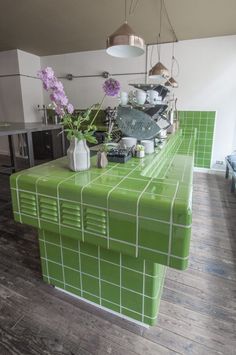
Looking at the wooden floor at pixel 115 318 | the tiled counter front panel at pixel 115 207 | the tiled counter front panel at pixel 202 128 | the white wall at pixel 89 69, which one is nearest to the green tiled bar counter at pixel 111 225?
the tiled counter front panel at pixel 115 207

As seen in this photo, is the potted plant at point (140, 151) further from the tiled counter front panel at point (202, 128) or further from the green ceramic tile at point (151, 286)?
the tiled counter front panel at point (202, 128)

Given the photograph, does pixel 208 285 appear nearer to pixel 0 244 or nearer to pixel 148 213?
pixel 148 213

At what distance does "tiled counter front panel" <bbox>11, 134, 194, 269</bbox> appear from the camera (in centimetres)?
96

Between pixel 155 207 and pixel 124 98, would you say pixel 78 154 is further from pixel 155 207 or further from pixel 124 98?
pixel 124 98

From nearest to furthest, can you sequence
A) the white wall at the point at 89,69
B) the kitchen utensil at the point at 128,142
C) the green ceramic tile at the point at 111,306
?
the green ceramic tile at the point at 111,306, the kitchen utensil at the point at 128,142, the white wall at the point at 89,69

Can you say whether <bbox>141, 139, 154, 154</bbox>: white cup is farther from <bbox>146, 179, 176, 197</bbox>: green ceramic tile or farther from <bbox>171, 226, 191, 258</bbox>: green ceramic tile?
<bbox>171, 226, 191, 258</bbox>: green ceramic tile

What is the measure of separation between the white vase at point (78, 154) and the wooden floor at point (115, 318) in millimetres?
958

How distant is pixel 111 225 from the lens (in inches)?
42.7

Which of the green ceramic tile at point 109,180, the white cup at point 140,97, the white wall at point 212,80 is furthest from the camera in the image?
the white wall at point 212,80

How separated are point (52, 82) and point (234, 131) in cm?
423

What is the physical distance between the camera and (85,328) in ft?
4.38

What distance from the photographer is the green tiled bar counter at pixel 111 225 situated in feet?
3.22

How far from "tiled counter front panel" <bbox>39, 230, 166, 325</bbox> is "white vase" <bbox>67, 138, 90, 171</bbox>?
464mm

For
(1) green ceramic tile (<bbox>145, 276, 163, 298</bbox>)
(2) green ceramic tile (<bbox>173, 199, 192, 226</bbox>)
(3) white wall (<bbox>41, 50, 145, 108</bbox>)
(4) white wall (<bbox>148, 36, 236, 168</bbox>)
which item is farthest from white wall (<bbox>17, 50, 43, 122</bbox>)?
(2) green ceramic tile (<bbox>173, 199, 192, 226</bbox>)
